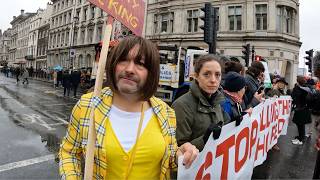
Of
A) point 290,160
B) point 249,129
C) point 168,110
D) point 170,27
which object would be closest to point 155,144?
point 168,110

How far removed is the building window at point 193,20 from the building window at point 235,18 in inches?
139

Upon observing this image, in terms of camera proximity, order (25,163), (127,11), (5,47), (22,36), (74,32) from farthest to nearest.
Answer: (5,47) → (22,36) → (74,32) → (25,163) → (127,11)

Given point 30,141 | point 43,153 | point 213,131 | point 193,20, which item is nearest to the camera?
point 213,131

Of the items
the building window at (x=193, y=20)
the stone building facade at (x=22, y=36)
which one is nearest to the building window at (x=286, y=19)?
the building window at (x=193, y=20)

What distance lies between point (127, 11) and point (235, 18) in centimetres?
3087

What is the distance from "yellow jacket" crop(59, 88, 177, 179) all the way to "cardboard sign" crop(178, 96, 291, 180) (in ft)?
0.53

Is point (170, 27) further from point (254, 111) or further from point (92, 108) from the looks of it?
point (92, 108)

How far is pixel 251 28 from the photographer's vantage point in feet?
99.1

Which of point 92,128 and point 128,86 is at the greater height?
point 128,86

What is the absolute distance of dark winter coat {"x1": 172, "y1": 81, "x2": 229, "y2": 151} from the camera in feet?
9.37

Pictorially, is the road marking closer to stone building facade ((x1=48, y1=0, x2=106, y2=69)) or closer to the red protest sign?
the red protest sign

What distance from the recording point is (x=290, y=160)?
7211mm

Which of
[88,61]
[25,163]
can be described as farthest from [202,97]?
[88,61]

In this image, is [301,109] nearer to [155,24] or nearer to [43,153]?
[43,153]
